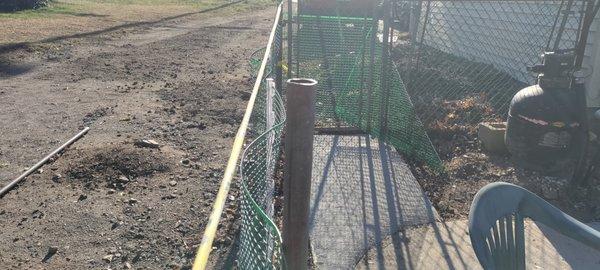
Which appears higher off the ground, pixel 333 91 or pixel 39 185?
pixel 333 91

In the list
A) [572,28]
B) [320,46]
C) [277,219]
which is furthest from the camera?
[572,28]

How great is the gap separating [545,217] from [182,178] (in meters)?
3.83

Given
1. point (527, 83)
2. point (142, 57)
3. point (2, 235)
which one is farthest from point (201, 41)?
point (2, 235)

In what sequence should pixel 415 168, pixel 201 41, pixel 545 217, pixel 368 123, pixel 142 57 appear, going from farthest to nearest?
pixel 201 41
pixel 142 57
pixel 368 123
pixel 415 168
pixel 545 217

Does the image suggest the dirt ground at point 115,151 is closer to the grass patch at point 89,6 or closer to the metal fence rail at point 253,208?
the metal fence rail at point 253,208

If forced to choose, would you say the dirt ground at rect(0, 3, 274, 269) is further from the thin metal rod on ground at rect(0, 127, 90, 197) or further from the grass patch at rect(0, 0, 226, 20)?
the grass patch at rect(0, 0, 226, 20)

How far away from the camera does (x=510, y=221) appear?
2400mm

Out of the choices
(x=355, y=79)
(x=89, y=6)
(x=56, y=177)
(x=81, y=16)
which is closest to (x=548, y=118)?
(x=355, y=79)

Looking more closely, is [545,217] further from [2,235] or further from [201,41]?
[201,41]

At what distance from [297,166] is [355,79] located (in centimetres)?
539

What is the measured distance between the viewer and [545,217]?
2404 millimetres

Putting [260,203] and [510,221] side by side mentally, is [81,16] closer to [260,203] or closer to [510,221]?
[260,203]

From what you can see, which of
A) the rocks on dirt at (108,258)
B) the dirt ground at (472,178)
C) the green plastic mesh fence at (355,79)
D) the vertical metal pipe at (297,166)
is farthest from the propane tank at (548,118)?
the rocks on dirt at (108,258)

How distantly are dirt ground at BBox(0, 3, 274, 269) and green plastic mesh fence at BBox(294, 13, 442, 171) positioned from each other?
4.63 ft
